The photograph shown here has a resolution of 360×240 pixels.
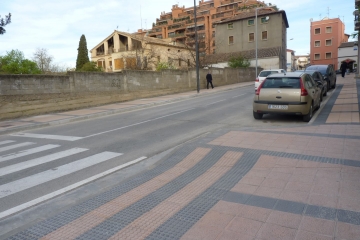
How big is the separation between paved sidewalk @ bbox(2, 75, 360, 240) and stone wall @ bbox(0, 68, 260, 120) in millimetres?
10975

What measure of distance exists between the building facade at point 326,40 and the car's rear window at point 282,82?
225 ft

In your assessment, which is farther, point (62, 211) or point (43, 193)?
point (43, 193)

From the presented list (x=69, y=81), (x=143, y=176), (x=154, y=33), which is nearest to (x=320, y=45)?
(x=154, y=33)

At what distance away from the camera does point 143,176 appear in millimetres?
5047

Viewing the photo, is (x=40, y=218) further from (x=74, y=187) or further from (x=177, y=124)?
(x=177, y=124)

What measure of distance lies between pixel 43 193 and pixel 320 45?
7843 cm

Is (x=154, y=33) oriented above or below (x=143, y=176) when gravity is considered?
above

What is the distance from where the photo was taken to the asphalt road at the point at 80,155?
4.29 m

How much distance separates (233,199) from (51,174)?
332 cm

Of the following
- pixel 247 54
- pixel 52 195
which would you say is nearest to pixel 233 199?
pixel 52 195

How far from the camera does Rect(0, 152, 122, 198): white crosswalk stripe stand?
187 inches

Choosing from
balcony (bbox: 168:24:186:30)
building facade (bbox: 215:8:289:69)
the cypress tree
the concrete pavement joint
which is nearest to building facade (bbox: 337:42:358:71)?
building facade (bbox: 215:8:289:69)

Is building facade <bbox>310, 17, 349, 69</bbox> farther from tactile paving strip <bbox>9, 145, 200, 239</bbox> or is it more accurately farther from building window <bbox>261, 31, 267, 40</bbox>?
tactile paving strip <bbox>9, 145, 200, 239</bbox>

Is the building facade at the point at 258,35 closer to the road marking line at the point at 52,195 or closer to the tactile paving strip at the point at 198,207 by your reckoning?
→ the tactile paving strip at the point at 198,207
